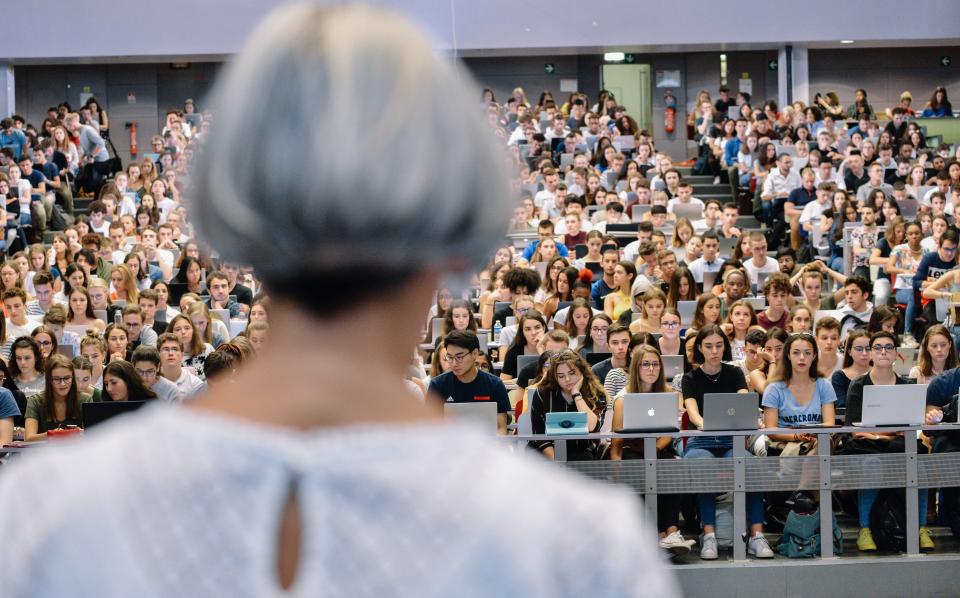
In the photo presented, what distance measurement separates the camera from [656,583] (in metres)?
0.75

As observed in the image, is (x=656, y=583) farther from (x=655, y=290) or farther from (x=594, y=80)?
(x=594, y=80)

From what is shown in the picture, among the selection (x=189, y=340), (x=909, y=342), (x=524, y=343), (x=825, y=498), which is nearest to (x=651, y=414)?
(x=825, y=498)

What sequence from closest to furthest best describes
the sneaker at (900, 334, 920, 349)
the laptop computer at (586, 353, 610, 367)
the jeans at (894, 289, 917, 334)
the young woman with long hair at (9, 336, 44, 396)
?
the young woman with long hair at (9, 336, 44, 396)
the laptop computer at (586, 353, 610, 367)
the sneaker at (900, 334, 920, 349)
the jeans at (894, 289, 917, 334)

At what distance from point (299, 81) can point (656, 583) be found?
338mm

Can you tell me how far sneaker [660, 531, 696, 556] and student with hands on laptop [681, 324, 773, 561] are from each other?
10cm

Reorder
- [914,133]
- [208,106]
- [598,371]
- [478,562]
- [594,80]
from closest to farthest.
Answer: [478,562]
[208,106]
[598,371]
[914,133]
[594,80]

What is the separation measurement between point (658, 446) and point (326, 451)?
6.67m

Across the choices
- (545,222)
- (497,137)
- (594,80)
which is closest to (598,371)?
(545,222)

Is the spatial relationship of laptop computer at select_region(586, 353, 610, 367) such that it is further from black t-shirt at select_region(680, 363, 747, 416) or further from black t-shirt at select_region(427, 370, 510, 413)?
black t-shirt at select_region(427, 370, 510, 413)

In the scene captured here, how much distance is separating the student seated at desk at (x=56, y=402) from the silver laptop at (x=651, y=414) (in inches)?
121

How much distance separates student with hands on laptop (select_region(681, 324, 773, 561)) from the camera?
7.18m

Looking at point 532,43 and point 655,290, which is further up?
point 532,43

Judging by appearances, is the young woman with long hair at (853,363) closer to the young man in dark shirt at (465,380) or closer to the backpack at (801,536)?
the backpack at (801,536)

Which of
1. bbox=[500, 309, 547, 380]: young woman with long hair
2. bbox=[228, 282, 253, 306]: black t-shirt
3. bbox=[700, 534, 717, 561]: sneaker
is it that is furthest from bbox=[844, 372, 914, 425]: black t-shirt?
bbox=[228, 282, 253, 306]: black t-shirt
